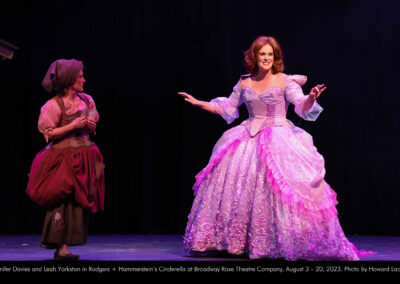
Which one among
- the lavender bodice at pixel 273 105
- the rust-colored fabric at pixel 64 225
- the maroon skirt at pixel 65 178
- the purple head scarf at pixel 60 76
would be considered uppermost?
the purple head scarf at pixel 60 76

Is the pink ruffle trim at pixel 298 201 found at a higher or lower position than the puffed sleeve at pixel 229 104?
lower

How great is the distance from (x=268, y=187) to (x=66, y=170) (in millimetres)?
1217

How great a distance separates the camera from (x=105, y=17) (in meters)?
5.45

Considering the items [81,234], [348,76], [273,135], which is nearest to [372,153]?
[348,76]

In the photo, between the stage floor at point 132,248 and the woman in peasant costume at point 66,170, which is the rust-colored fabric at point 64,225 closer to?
the woman in peasant costume at point 66,170

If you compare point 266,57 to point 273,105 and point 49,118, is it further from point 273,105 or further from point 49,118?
point 49,118

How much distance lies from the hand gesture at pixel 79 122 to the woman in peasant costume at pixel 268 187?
0.90 meters

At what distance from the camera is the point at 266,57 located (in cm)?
359

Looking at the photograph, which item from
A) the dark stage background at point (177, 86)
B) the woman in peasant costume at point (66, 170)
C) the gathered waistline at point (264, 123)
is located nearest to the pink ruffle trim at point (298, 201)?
the gathered waistline at point (264, 123)

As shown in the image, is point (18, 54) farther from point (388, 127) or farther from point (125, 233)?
point (388, 127)

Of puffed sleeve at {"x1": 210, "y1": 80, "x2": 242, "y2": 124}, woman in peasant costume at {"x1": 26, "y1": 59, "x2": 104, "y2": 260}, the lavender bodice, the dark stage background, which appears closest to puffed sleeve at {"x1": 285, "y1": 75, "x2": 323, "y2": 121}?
the lavender bodice

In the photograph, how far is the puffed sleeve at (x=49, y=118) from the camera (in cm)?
302

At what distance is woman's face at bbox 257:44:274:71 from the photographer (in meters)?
3.59
